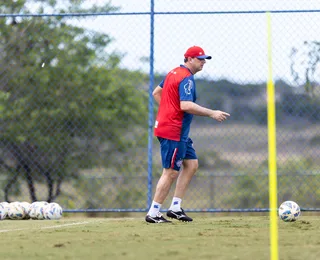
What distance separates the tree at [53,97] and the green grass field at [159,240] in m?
5.41

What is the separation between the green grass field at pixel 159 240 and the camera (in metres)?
5.69

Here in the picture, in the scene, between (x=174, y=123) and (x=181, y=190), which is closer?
(x=174, y=123)

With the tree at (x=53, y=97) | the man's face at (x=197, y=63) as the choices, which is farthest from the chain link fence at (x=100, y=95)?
the man's face at (x=197, y=63)

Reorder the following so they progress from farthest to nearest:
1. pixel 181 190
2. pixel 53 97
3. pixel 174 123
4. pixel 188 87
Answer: pixel 53 97 → pixel 181 190 → pixel 174 123 → pixel 188 87

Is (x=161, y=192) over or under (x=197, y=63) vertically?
under

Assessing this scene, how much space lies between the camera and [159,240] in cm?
670

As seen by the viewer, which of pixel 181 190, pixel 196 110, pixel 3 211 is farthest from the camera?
pixel 3 211

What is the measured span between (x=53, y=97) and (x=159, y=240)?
8.15 m

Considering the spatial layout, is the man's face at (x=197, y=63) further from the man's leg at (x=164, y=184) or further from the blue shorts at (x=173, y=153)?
the man's leg at (x=164, y=184)

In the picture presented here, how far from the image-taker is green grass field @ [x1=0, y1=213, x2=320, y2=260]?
18.7 ft

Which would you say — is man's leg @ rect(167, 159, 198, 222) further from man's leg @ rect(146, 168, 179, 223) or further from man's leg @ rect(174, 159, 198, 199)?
man's leg @ rect(146, 168, 179, 223)

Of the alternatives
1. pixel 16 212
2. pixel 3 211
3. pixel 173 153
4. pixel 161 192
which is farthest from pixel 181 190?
pixel 3 211

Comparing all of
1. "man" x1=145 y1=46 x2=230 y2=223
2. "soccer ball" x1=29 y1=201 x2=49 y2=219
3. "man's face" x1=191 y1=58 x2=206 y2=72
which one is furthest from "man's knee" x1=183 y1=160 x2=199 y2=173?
"soccer ball" x1=29 y1=201 x2=49 y2=219

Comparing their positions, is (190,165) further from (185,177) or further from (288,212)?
(288,212)
